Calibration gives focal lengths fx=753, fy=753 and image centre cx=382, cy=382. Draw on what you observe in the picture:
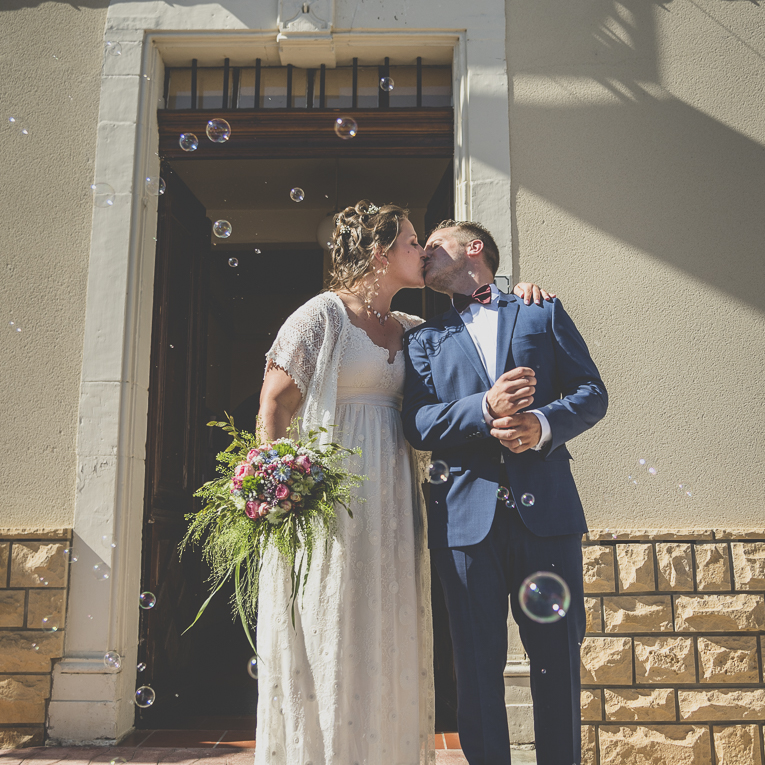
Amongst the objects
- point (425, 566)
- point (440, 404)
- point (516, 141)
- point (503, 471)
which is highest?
point (516, 141)

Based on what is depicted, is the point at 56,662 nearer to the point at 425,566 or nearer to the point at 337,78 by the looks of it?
the point at 425,566

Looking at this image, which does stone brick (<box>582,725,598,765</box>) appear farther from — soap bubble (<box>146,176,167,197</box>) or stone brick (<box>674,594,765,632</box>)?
soap bubble (<box>146,176,167,197</box>)

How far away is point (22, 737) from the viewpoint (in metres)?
3.56

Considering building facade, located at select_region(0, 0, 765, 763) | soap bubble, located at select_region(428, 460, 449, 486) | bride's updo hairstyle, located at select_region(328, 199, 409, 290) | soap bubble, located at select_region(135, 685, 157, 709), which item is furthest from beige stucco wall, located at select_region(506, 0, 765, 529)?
soap bubble, located at select_region(135, 685, 157, 709)

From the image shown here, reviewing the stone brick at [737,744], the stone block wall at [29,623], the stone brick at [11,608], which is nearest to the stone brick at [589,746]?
the stone brick at [737,744]

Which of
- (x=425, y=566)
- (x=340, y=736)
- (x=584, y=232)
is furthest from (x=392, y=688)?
(x=584, y=232)

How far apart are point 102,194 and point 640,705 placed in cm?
370

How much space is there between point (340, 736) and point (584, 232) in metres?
2.76

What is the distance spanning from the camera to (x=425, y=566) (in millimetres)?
2674

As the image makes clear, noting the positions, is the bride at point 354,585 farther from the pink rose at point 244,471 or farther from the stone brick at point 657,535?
the stone brick at point 657,535

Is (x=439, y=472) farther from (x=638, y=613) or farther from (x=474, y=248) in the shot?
(x=638, y=613)

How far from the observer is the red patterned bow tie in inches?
101

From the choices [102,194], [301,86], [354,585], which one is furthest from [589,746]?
[301,86]

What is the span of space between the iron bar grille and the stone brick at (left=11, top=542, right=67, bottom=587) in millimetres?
2516
